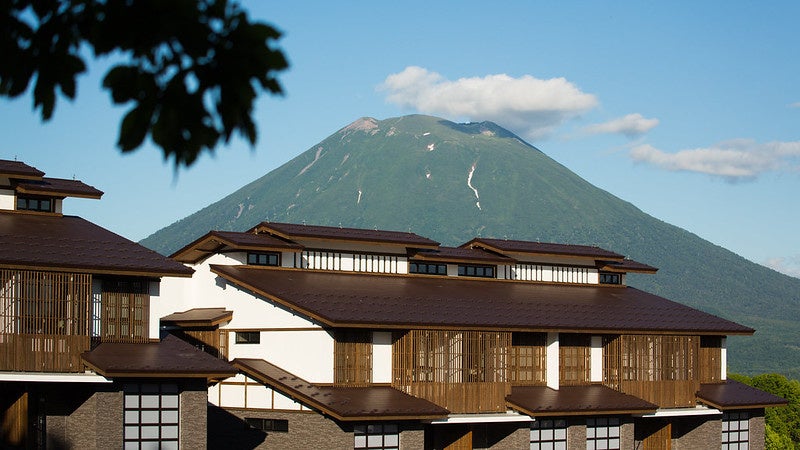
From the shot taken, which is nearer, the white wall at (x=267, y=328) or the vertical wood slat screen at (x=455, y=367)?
the white wall at (x=267, y=328)

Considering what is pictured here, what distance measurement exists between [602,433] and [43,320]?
1612 cm

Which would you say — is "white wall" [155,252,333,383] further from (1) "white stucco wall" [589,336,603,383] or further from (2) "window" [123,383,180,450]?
(1) "white stucco wall" [589,336,603,383]

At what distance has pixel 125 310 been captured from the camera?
28.0 metres

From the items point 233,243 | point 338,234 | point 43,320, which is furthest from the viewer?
point 338,234

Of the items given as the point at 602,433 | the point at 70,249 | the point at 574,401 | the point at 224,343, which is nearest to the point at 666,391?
the point at 602,433

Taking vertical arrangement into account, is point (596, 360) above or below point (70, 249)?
below

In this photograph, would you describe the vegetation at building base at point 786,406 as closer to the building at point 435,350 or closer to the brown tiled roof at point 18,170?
the building at point 435,350

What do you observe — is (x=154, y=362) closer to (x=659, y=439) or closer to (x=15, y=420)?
(x=15, y=420)

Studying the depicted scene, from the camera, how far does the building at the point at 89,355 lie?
25656mm

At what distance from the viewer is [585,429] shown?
33594mm

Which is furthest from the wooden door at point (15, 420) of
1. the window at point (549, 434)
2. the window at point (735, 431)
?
the window at point (735, 431)

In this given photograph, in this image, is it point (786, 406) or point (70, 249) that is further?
point (786, 406)

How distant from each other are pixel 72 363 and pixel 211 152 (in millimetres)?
21634

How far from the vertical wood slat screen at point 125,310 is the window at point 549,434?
36.7 ft
